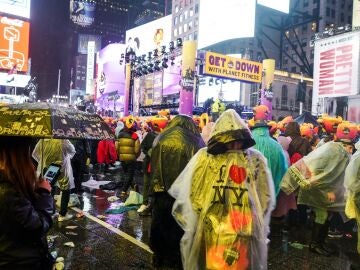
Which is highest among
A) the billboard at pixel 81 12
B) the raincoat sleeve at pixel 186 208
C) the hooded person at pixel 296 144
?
the billboard at pixel 81 12

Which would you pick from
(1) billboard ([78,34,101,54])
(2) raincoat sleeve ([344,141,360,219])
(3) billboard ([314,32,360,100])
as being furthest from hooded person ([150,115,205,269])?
(1) billboard ([78,34,101,54])

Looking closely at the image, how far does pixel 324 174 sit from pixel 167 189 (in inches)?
95.5

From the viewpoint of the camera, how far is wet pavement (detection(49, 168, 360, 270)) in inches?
200

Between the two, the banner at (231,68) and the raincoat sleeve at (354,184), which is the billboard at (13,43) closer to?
the banner at (231,68)

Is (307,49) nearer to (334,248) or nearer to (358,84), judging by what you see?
(358,84)

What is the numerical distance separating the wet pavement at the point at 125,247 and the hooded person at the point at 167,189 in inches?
20.7

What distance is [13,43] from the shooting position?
3341 centimetres

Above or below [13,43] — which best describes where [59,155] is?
below

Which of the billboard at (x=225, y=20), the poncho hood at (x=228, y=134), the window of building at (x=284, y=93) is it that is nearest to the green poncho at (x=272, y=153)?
the poncho hood at (x=228, y=134)

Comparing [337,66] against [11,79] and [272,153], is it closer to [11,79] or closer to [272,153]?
[272,153]

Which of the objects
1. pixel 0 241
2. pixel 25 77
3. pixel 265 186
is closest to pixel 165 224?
pixel 265 186

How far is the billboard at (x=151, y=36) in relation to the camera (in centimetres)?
5445

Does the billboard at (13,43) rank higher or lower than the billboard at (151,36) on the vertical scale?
lower

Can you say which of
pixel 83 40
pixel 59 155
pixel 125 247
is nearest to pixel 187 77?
pixel 59 155
